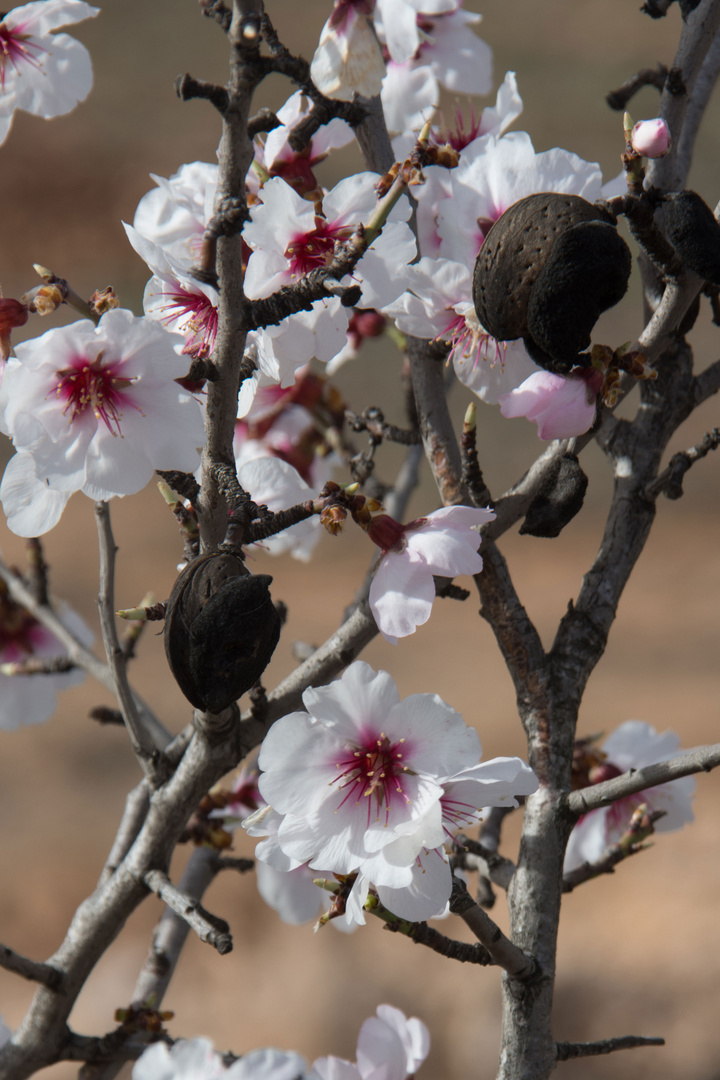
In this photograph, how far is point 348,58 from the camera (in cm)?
51

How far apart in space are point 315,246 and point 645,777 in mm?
339

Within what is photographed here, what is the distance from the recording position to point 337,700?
45 cm

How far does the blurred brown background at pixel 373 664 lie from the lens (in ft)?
5.00

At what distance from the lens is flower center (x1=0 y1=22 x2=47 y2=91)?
0.67 meters

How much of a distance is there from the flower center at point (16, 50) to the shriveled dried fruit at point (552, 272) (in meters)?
0.42

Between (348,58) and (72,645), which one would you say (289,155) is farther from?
(72,645)

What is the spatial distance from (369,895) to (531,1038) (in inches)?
7.2

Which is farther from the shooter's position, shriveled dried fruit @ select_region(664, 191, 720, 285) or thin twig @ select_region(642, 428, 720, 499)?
thin twig @ select_region(642, 428, 720, 499)

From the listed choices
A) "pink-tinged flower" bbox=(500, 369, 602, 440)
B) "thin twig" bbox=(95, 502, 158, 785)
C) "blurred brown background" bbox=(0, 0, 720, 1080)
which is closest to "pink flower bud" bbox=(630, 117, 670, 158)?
"pink-tinged flower" bbox=(500, 369, 602, 440)

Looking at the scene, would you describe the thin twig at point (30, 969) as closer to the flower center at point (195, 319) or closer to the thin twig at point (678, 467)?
the flower center at point (195, 319)

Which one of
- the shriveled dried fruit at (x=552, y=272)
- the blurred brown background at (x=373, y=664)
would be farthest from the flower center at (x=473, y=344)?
the blurred brown background at (x=373, y=664)

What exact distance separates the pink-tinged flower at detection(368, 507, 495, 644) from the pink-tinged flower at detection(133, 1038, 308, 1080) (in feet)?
1.06

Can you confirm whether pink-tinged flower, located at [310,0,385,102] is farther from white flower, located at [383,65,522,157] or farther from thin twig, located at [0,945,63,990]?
thin twig, located at [0,945,63,990]

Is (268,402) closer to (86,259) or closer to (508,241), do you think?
(508,241)
